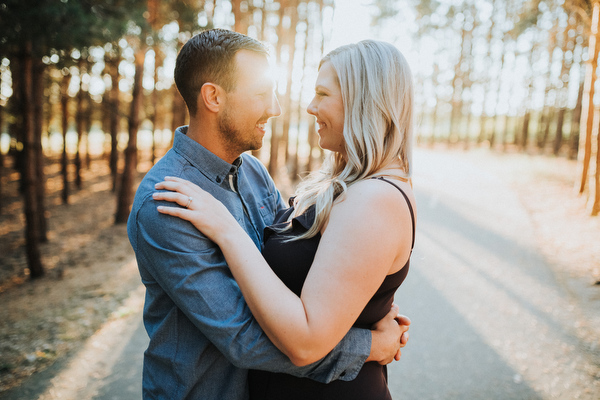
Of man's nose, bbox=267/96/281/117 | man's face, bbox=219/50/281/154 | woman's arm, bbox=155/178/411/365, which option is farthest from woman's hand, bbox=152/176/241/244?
man's nose, bbox=267/96/281/117

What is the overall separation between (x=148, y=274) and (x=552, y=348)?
4815mm

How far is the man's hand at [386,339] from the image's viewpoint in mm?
1847

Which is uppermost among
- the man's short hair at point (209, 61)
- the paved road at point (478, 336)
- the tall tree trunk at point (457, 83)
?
the tall tree trunk at point (457, 83)

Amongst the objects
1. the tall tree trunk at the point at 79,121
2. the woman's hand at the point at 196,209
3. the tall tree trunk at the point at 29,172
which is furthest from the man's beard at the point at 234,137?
the tall tree trunk at the point at 79,121

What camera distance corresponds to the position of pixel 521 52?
1237 inches

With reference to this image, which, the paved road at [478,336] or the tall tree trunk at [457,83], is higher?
the tall tree trunk at [457,83]

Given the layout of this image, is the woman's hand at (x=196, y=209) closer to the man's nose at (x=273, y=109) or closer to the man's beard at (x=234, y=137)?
the man's beard at (x=234, y=137)

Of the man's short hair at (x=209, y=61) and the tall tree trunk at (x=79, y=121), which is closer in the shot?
the man's short hair at (x=209, y=61)

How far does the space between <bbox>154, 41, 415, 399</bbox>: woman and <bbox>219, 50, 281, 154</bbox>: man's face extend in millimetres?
277

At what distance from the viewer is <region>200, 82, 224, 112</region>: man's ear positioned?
1995mm

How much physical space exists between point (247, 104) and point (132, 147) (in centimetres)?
1073

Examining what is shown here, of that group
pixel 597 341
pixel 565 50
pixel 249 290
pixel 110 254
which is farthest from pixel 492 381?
pixel 565 50

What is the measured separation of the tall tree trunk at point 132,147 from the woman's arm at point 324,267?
10242 mm

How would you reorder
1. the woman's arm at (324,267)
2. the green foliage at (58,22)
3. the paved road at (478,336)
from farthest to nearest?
the green foliage at (58,22)
the paved road at (478,336)
the woman's arm at (324,267)
